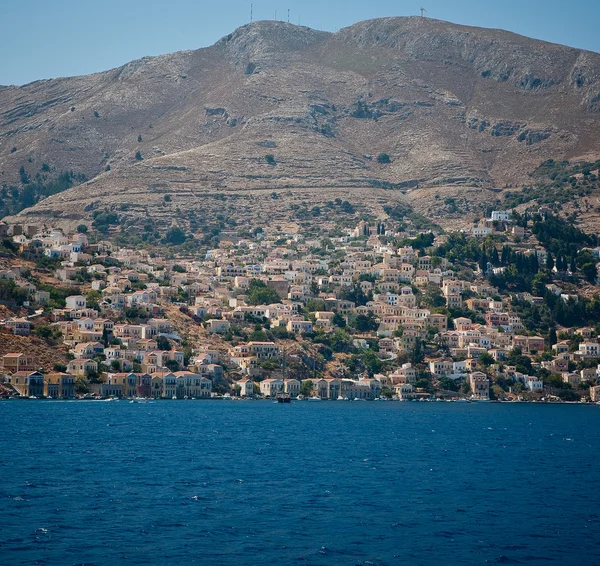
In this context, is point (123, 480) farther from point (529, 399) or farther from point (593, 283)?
point (593, 283)

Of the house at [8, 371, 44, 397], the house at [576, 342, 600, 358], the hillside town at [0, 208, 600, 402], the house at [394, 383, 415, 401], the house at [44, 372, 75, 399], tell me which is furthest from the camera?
the house at [576, 342, 600, 358]

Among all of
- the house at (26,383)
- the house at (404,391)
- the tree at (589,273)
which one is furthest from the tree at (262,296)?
the house at (26,383)

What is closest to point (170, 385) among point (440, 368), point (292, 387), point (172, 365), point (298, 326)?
point (172, 365)

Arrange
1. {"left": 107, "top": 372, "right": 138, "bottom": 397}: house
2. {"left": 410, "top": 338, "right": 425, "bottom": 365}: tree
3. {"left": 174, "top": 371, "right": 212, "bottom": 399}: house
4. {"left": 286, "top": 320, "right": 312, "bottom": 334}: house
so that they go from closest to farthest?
{"left": 107, "top": 372, "right": 138, "bottom": 397}: house → {"left": 174, "top": 371, "right": 212, "bottom": 399}: house → {"left": 410, "top": 338, "right": 425, "bottom": 365}: tree → {"left": 286, "top": 320, "right": 312, "bottom": 334}: house

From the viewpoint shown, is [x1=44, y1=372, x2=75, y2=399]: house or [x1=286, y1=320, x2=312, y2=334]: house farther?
[x1=286, y1=320, x2=312, y2=334]: house

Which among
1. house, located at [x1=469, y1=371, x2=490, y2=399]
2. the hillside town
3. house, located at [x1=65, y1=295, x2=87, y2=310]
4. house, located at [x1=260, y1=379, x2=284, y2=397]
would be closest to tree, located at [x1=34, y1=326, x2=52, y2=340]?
the hillside town

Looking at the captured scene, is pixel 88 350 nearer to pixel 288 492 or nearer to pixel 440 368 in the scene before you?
pixel 440 368

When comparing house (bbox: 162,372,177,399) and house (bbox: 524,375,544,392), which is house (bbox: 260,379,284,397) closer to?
house (bbox: 162,372,177,399)
